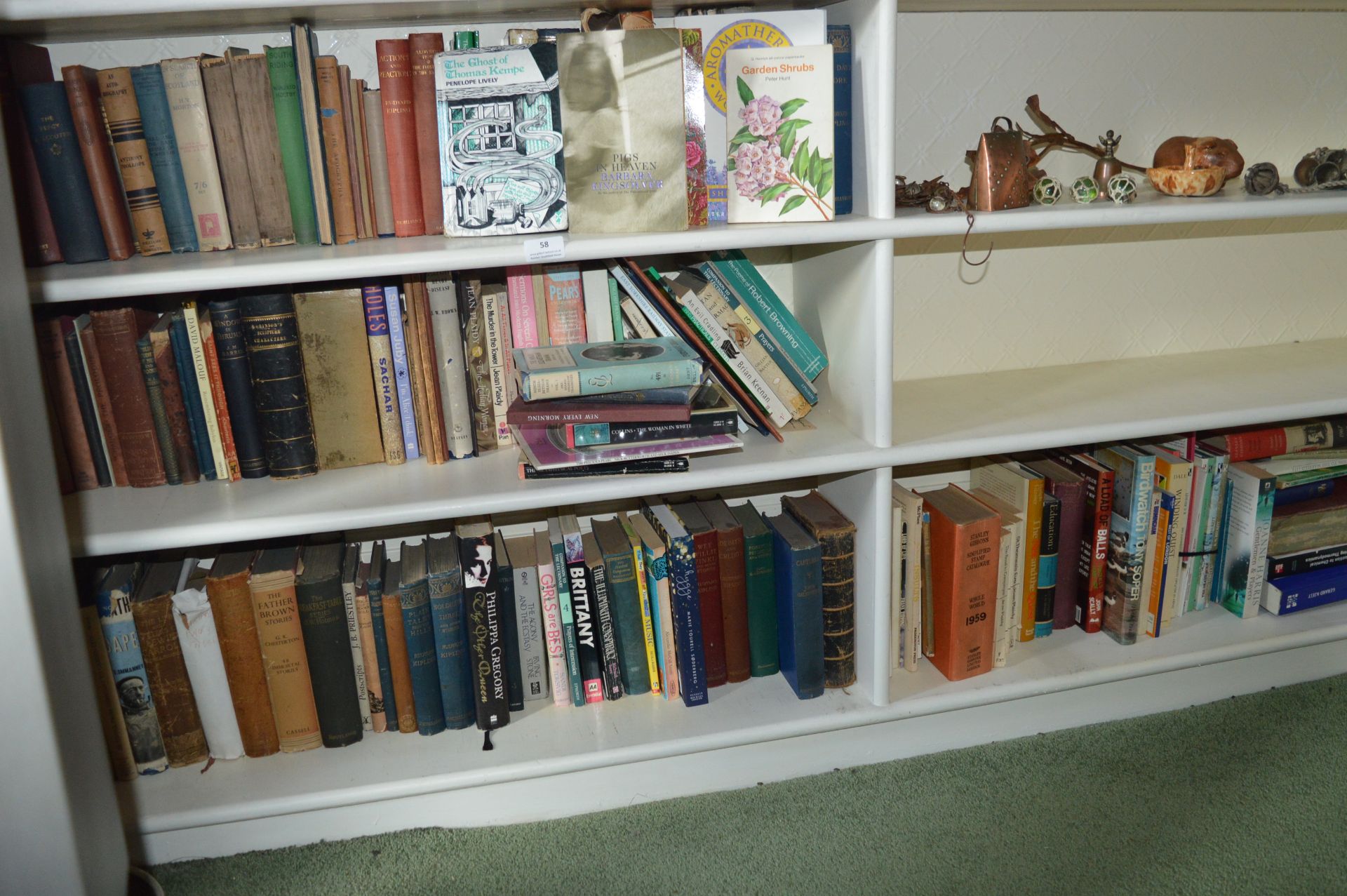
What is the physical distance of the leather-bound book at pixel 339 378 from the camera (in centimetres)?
143

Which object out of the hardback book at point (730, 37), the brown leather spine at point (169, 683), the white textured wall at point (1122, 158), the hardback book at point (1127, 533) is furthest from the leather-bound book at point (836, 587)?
the brown leather spine at point (169, 683)

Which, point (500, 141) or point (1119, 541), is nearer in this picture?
point (500, 141)

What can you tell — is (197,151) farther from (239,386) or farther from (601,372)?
(601,372)

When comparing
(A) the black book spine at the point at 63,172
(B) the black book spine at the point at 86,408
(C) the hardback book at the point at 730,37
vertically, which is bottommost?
(B) the black book spine at the point at 86,408

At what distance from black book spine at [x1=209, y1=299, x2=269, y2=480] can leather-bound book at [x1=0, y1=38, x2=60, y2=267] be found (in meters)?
0.23

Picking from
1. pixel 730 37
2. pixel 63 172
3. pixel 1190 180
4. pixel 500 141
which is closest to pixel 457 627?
pixel 500 141

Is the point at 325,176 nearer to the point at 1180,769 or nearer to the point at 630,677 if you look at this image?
the point at 630,677

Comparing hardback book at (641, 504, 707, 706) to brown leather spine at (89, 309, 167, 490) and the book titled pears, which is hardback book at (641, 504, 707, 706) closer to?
the book titled pears

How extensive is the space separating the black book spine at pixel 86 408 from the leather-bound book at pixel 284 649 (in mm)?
252

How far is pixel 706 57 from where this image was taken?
1384 millimetres

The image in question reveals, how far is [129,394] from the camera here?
140cm

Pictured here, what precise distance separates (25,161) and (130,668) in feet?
2.34

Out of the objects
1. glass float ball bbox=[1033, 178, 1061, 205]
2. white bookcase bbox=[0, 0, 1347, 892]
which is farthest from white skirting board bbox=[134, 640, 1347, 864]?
glass float ball bbox=[1033, 178, 1061, 205]

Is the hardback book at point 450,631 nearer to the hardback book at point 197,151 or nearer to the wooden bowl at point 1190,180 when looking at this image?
the hardback book at point 197,151
